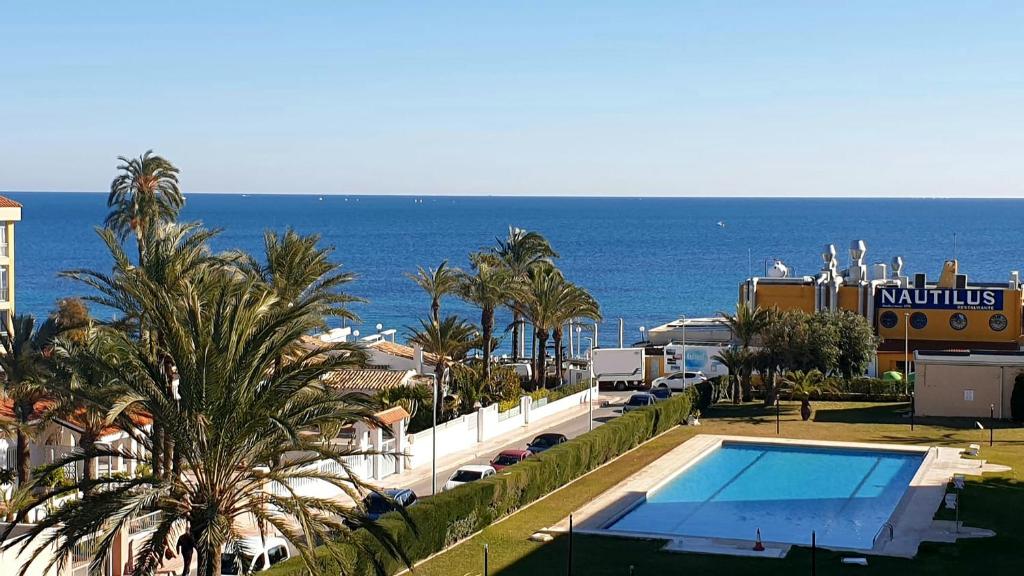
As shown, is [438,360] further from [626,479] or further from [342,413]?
[342,413]

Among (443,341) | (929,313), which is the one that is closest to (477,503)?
(443,341)

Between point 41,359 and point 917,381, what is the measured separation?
105 feet

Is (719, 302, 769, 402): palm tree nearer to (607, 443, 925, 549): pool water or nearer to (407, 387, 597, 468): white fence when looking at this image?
(407, 387, 597, 468): white fence

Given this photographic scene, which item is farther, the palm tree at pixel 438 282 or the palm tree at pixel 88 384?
the palm tree at pixel 438 282

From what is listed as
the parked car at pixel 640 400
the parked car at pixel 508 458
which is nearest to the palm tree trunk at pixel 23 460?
the parked car at pixel 508 458

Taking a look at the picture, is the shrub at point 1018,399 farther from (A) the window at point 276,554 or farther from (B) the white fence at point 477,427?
(A) the window at point 276,554

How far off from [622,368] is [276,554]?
3615 centimetres

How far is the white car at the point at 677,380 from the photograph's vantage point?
54.3 metres

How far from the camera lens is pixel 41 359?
26.9 meters

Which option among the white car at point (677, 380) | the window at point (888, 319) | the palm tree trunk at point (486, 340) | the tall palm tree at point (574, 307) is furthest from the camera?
the window at point (888, 319)

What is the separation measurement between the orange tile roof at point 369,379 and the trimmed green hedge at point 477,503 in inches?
355

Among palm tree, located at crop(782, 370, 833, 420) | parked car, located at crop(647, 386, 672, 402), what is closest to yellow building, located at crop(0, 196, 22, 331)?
parked car, located at crop(647, 386, 672, 402)

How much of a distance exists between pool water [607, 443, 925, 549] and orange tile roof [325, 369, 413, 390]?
11.6 meters

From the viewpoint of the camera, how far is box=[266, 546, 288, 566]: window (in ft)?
78.7
